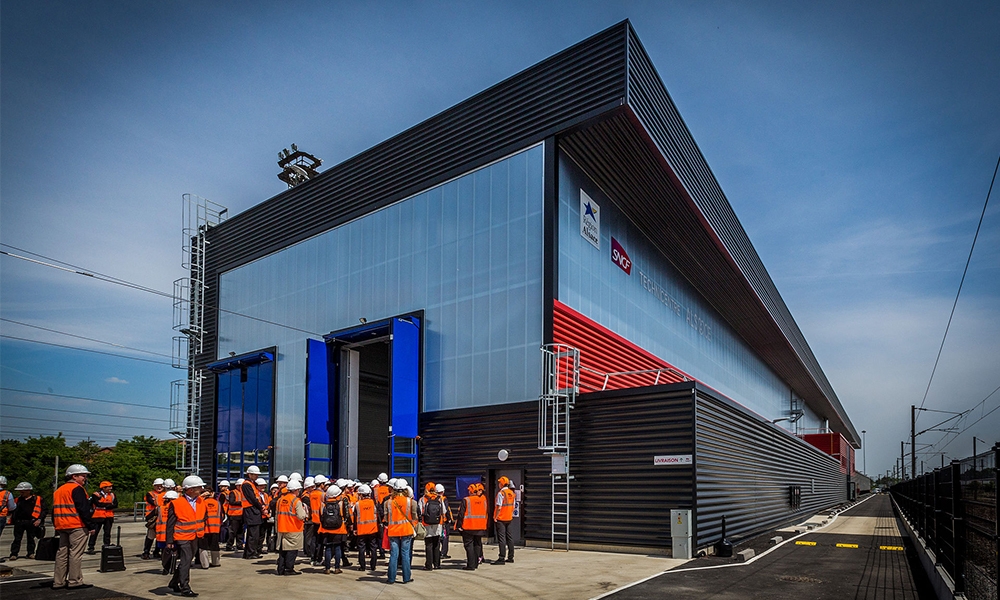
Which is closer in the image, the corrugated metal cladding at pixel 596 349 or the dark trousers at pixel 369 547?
the dark trousers at pixel 369 547

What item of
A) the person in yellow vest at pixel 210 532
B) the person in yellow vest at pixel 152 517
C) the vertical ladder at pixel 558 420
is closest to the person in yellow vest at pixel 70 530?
the person in yellow vest at pixel 210 532

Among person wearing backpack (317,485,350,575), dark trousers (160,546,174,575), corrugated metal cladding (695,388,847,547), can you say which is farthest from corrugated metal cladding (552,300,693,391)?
dark trousers (160,546,174,575)

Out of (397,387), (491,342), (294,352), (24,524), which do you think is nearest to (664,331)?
(491,342)

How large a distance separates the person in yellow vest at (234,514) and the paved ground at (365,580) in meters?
1.25

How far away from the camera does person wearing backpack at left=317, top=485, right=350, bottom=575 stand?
1443cm

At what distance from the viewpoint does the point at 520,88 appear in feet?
72.7

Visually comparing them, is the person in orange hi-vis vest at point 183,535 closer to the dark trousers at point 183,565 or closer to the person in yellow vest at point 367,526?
the dark trousers at point 183,565

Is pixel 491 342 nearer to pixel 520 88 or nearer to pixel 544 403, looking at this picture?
pixel 544 403

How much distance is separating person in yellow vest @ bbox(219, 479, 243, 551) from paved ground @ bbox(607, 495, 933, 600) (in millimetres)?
10669

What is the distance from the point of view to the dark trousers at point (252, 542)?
17.1m

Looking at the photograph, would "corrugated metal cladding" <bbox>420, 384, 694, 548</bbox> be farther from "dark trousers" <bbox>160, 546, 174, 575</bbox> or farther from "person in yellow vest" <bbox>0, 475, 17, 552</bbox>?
"person in yellow vest" <bbox>0, 475, 17, 552</bbox>

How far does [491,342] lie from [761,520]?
12.6 meters

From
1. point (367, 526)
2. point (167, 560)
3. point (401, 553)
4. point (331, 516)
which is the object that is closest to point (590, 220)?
point (367, 526)

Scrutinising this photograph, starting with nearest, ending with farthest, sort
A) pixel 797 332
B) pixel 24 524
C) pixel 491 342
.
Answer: pixel 24 524 → pixel 491 342 → pixel 797 332
